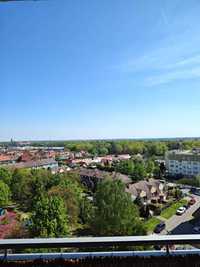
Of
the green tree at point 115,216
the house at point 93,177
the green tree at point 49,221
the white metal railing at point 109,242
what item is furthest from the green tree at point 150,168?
the white metal railing at point 109,242

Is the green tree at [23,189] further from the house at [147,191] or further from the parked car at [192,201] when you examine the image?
the parked car at [192,201]

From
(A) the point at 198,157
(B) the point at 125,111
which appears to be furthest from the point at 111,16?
(A) the point at 198,157

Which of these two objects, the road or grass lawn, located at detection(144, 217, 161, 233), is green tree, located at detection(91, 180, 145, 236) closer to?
the road

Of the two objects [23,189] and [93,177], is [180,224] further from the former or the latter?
[93,177]

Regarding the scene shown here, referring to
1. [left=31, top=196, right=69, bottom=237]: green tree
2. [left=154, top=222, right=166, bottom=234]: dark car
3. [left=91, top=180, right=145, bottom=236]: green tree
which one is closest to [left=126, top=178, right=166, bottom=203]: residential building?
[left=154, top=222, right=166, bottom=234]: dark car

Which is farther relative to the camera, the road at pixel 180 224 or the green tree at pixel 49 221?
the road at pixel 180 224

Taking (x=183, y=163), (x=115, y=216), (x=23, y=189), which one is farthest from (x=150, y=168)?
(x=115, y=216)

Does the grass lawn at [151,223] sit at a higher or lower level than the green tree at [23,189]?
lower

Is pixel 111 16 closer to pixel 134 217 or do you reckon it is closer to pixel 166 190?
pixel 134 217
